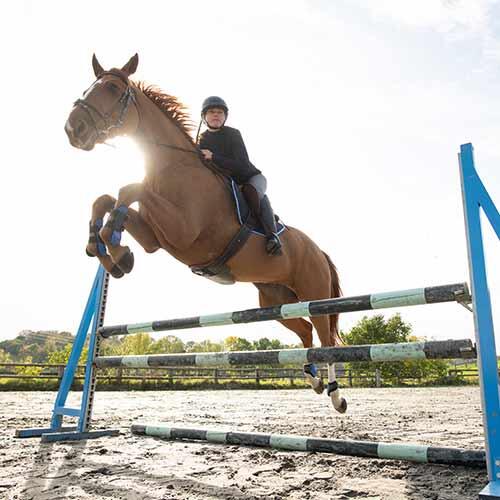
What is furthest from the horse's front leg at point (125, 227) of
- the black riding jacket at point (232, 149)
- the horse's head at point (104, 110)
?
the black riding jacket at point (232, 149)

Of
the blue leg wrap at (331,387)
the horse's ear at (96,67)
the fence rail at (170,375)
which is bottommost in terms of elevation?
the fence rail at (170,375)

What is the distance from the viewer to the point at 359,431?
16.5 ft

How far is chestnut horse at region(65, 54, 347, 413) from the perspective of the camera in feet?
10.2

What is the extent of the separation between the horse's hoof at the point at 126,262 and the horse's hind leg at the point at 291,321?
76.7 inches

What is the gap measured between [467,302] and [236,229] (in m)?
1.81

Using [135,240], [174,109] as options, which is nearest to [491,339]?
[135,240]

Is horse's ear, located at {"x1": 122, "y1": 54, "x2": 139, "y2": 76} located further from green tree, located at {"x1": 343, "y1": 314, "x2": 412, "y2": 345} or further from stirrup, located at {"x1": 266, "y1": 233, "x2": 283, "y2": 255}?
green tree, located at {"x1": 343, "y1": 314, "x2": 412, "y2": 345}

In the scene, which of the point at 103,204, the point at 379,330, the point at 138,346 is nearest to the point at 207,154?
the point at 103,204

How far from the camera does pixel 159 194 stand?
11.0 ft

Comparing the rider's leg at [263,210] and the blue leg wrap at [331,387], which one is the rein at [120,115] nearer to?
the rider's leg at [263,210]

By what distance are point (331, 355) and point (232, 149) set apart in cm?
189

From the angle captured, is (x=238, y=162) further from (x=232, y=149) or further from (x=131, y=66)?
(x=131, y=66)

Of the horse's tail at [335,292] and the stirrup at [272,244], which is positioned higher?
the stirrup at [272,244]

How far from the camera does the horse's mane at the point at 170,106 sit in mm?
3824
